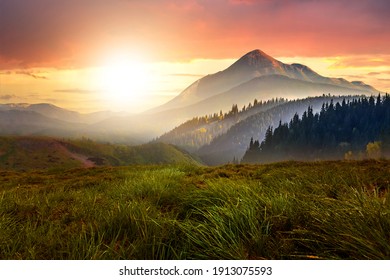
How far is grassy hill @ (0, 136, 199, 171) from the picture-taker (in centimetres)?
13962

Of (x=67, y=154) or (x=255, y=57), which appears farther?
(x=67, y=154)

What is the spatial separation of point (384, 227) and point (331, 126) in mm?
149385

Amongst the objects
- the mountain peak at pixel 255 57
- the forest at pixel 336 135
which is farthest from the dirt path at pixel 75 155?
the mountain peak at pixel 255 57

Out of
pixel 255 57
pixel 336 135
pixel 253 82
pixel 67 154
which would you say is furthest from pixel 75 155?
pixel 255 57

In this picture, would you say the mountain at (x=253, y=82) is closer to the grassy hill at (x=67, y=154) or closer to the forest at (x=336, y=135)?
the forest at (x=336, y=135)

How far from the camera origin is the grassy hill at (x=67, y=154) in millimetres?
139625

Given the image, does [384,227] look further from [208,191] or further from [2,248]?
[2,248]

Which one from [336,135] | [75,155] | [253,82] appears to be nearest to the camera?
[253,82]

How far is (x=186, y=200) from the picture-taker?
4836mm

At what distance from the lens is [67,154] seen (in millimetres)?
156500

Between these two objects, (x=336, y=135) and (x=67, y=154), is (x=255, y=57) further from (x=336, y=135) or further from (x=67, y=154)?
(x=67, y=154)

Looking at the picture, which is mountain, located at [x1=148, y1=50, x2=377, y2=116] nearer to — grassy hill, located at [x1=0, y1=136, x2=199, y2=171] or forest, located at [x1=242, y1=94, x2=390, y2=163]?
forest, located at [x1=242, y1=94, x2=390, y2=163]

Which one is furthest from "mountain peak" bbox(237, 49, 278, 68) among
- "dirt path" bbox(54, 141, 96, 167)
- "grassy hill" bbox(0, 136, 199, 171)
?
"dirt path" bbox(54, 141, 96, 167)
